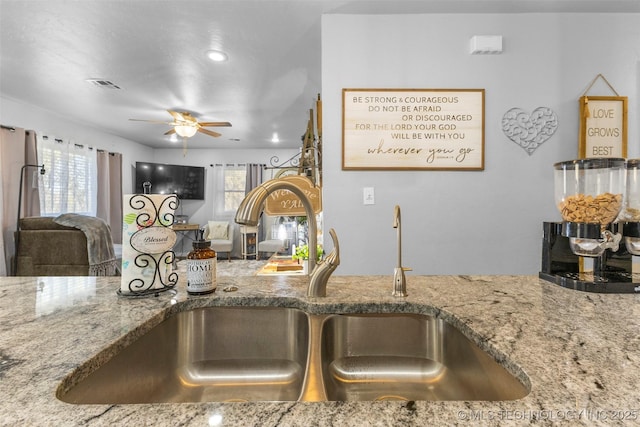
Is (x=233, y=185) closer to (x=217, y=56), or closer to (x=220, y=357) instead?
(x=217, y=56)

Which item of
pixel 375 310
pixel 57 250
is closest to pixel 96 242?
pixel 57 250

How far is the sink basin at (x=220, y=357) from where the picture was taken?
2.44 ft

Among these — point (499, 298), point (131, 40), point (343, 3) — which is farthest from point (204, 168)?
point (499, 298)

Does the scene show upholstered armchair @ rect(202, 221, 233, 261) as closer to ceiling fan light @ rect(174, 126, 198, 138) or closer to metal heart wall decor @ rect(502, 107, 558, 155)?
ceiling fan light @ rect(174, 126, 198, 138)

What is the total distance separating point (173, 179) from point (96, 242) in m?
3.55

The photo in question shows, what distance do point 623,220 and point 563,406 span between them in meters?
0.93

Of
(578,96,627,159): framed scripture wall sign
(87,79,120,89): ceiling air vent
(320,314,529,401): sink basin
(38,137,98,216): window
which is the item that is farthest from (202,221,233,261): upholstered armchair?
(320,314,529,401): sink basin

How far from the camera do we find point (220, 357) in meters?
0.89

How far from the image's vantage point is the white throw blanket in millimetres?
3410

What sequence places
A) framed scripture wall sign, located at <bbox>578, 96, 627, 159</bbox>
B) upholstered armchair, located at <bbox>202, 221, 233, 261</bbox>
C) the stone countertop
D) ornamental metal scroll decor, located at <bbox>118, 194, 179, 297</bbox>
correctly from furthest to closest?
upholstered armchair, located at <bbox>202, 221, 233, 261</bbox>, framed scripture wall sign, located at <bbox>578, 96, 627, 159</bbox>, ornamental metal scroll decor, located at <bbox>118, 194, 179, 297</bbox>, the stone countertop

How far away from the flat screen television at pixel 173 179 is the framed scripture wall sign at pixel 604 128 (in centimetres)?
620

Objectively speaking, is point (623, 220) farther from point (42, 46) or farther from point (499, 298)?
point (42, 46)

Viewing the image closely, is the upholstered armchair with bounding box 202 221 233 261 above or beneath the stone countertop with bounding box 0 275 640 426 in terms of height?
beneath

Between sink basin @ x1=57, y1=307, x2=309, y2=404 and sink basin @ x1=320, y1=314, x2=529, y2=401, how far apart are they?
0.09 metres
